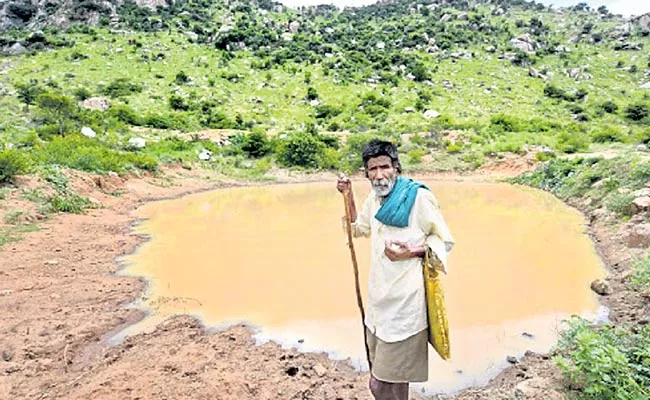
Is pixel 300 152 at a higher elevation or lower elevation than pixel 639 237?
lower

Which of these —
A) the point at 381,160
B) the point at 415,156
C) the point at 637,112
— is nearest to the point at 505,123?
the point at 415,156

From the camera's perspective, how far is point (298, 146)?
22.5 meters

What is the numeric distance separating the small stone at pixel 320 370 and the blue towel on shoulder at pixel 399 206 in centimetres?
212

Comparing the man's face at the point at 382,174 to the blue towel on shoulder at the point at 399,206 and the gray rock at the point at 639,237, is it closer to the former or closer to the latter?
the blue towel on shoulder at the point at 399,206

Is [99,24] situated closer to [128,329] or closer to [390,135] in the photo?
[390,135]

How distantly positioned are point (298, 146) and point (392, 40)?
116 ft

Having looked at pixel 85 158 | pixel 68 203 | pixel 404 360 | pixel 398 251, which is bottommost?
pixel 85 158

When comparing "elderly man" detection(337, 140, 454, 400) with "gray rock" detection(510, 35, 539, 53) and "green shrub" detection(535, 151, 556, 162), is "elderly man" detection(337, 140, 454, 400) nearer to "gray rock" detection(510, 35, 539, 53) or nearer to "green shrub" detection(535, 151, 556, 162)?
"green shrub" detection(535, 151, 556, 162)

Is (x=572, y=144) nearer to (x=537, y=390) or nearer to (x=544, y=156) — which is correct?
(x=544, y=156)

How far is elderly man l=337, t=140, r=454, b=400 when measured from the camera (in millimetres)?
2436

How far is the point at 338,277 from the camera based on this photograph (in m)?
6.98

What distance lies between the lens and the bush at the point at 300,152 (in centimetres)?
2253

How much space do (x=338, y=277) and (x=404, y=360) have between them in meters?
4.47

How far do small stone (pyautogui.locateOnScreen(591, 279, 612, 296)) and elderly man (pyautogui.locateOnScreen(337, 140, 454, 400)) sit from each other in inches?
184
